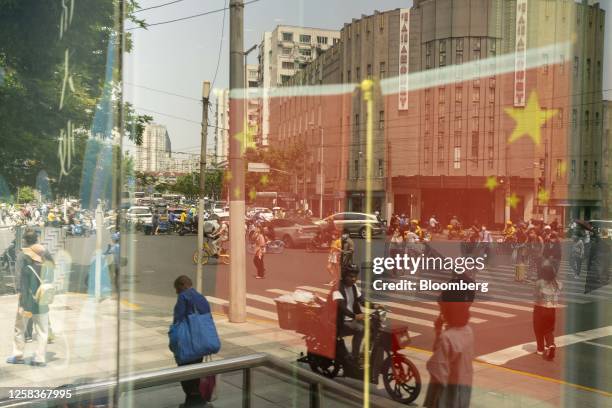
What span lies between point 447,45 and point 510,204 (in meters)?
0.47

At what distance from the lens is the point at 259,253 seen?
1716mm

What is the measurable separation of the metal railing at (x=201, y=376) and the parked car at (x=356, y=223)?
0.39 m

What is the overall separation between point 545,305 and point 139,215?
1185 mm

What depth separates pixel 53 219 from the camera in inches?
56.2

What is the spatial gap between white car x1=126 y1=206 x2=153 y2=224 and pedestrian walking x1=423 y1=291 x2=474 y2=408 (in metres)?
0.84

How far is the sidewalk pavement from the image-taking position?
56.0 inches

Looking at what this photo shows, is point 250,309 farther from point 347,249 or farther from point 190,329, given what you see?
point 347,249

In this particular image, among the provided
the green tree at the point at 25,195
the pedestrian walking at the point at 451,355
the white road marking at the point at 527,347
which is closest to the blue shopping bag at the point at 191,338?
the green tree at the point at 25,195

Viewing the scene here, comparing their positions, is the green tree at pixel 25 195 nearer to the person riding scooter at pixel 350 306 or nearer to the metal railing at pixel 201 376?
the metal railing at pixel 201 376

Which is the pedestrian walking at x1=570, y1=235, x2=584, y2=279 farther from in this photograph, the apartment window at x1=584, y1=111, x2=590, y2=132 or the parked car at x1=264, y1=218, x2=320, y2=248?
the parked car at x1=264, y1=218, x2=320, y2=248

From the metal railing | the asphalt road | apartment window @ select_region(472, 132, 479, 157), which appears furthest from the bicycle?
apartment window @ select_region(472, 132, 479, 157)

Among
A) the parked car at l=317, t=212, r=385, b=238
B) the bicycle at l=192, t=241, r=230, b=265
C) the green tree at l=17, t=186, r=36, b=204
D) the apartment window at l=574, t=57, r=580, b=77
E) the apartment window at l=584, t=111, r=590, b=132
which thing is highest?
the apartment window at l=574, t=57, r=580, b=77

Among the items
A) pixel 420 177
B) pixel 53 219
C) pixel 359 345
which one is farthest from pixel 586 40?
pixel 53 219

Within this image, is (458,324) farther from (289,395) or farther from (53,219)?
(53,219)
